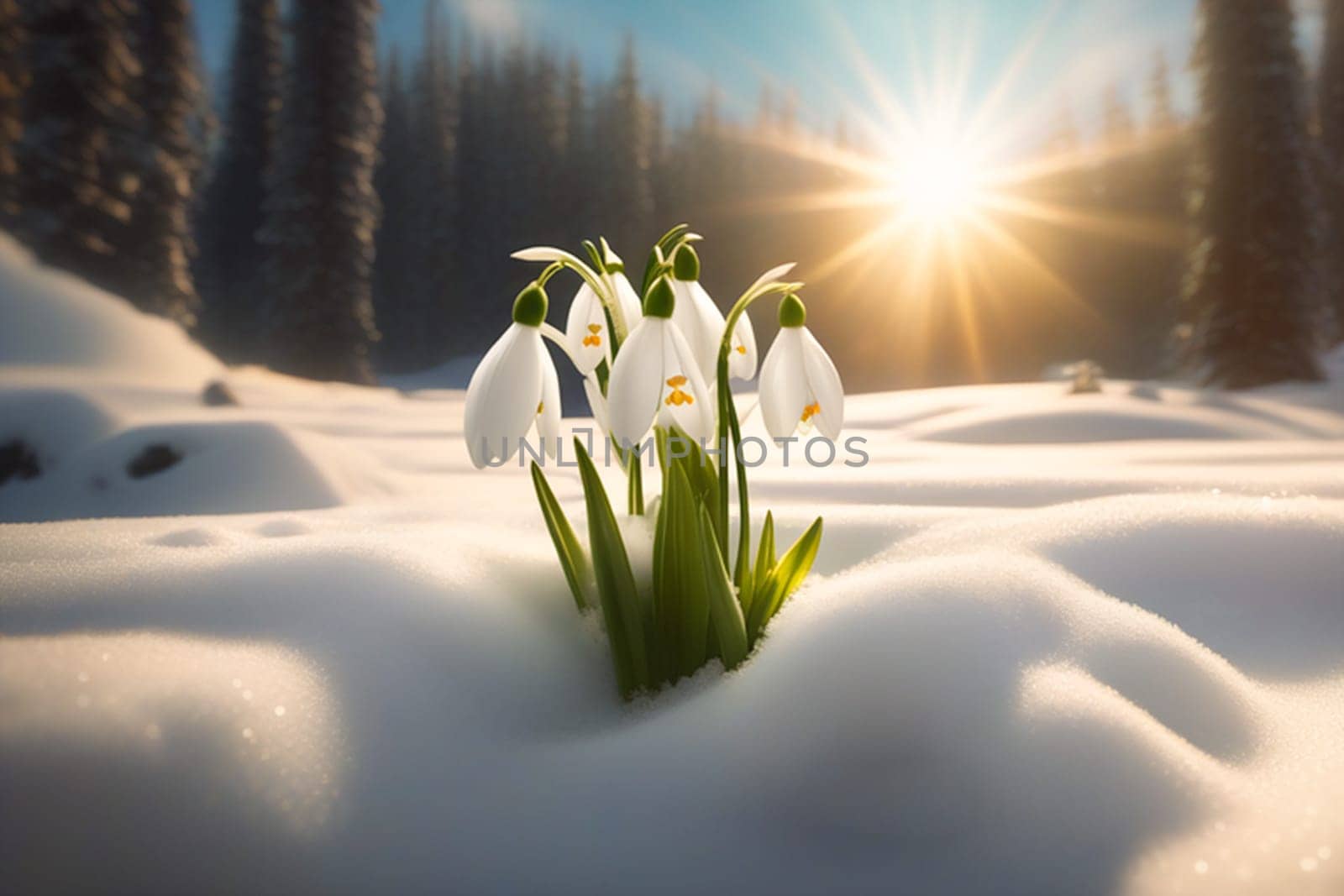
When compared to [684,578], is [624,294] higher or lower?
higher

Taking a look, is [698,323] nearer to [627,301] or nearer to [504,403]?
[627,301]

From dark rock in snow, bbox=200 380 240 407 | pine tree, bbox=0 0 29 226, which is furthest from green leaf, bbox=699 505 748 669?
pine tree, bbox=0 0 29 226

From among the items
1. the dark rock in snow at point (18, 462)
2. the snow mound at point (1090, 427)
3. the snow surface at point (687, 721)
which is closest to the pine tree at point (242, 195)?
the dark rock in snow at point (18, 462)

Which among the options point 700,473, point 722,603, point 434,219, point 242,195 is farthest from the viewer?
point 434,219


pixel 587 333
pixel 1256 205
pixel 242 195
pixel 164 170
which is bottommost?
pixel 587 333

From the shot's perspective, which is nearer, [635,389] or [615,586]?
[635,389]

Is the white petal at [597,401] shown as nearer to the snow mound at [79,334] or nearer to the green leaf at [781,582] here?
the green leaf at [781,582]

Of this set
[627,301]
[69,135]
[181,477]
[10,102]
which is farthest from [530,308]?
[10,102]

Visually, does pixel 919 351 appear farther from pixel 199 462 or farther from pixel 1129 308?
pixel 199 462
